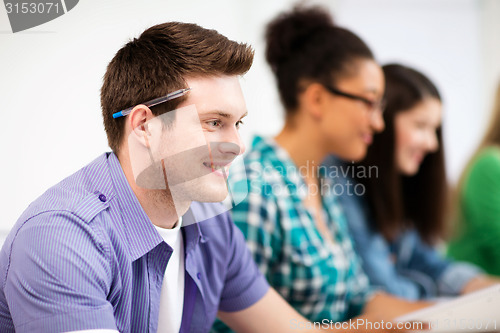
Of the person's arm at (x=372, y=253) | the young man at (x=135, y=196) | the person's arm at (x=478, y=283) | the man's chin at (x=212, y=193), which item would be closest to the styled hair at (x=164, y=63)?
the young man at (x=135, y=196)

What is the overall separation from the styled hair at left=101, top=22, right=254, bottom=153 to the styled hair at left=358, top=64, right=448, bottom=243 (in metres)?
0.93

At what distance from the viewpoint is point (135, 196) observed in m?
0.73

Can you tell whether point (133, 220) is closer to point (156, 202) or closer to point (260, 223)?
point (156, 202)

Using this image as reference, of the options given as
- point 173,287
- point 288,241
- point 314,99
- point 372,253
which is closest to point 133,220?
point 173,287

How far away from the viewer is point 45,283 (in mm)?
599

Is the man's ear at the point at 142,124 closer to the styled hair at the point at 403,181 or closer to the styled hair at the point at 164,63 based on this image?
the styled hair at the point at 164,63

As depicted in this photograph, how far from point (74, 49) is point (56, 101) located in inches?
3.0

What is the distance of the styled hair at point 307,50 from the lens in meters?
1.21

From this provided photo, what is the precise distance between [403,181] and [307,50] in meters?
0.68

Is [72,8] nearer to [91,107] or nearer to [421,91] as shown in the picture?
[91,107]

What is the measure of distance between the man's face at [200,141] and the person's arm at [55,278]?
0.13m

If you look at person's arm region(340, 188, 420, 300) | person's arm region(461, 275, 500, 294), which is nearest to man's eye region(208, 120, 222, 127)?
person's arm region(340, 188, 420, 300)

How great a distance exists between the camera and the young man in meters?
0.61

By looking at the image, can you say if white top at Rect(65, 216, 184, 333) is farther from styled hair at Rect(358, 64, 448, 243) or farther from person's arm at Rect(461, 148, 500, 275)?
person's arm at Rect(461, 148, 500, 275)
